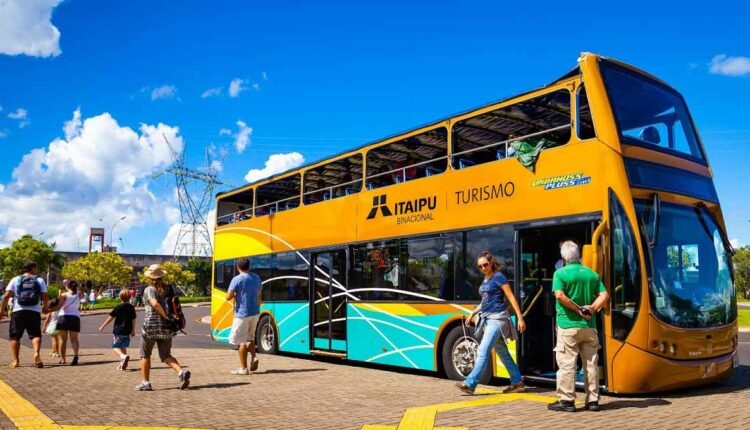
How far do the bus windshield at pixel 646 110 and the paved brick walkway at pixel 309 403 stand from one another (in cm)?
323

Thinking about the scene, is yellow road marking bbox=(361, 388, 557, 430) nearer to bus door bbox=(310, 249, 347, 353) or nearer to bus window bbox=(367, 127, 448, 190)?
bus window bbox=(367, 127, 448, 190)

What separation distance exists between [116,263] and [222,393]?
231 feet

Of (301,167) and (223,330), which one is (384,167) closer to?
(301,167)

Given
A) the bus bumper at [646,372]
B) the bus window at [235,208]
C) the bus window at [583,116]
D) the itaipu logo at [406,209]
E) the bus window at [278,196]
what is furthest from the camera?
the bus window at [235,208]

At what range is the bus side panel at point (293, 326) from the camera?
13234 mm

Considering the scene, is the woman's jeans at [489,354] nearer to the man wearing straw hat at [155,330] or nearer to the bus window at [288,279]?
the man wearing straw hat at [155,330]

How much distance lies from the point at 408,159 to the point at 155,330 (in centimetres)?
525

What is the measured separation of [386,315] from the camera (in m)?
11.0

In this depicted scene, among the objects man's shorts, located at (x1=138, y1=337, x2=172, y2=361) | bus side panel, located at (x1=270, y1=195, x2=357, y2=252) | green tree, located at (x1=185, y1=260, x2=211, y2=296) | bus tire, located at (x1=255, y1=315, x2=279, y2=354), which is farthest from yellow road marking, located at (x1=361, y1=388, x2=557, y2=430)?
green tree, located at (x1=185, y1=260, x2=211, y2=296)

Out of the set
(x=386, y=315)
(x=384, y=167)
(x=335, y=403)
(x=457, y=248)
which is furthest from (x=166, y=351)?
(x=384, y=167)

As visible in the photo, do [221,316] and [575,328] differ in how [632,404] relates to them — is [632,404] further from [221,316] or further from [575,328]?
[221,316]

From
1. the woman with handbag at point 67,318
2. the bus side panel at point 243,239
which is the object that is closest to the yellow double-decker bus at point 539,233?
the bus side panel at point 243,239

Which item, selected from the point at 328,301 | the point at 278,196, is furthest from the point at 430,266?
the point at 278,196

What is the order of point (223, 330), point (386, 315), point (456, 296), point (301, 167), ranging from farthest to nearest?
point (223, 330)
point (301, 167)
point (386, 315)
point (456, 296)
